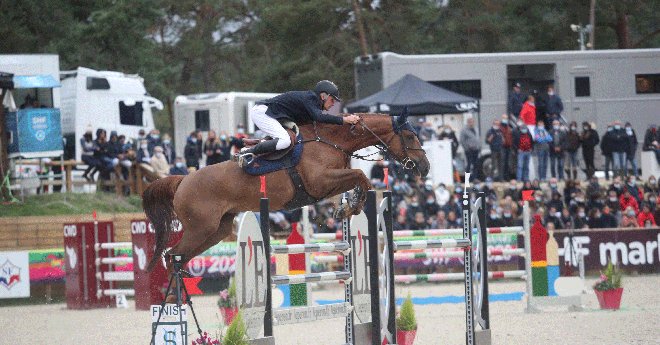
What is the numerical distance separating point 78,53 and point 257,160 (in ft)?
69.8

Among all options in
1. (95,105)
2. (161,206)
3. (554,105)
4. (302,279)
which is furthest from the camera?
(95,105)

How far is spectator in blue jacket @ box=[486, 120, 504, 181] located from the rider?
9213 mm

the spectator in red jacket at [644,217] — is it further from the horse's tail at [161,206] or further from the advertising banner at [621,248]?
the horse's tail at [161,206]

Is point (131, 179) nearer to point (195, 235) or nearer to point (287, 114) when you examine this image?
point (195, 235)

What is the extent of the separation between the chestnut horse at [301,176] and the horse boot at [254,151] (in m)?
0.10

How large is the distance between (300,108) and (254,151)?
0.51 m

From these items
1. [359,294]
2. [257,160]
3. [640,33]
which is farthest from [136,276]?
[640,33]

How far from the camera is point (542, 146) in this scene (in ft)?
52.5

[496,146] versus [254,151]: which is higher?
[496,146]

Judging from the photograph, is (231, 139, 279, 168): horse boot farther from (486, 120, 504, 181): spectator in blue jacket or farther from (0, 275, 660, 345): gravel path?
(486, 120, 504, 181): spectator in blue jacket

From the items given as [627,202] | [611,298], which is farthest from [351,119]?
[627,202]

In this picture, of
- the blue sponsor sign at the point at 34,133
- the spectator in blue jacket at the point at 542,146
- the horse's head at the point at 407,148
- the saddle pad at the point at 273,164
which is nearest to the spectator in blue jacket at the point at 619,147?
the spectator in blue jacket at the point at 542,146

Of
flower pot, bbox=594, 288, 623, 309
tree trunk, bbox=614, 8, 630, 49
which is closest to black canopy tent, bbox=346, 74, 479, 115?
flower pot, bbox=594, 288, 623, 309

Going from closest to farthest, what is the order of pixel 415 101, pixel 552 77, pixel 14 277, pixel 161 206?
pixel 161 206 < pixel 14 277 < pixel 415 101 < pixel 552 77
